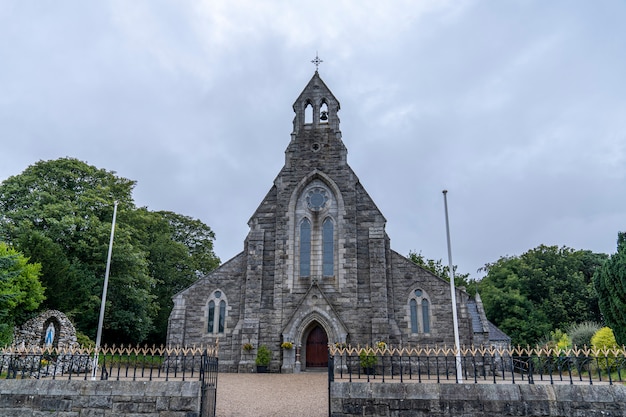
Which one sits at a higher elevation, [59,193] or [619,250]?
→ [59,193]

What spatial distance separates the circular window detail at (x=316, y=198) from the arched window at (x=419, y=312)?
7.01 meters

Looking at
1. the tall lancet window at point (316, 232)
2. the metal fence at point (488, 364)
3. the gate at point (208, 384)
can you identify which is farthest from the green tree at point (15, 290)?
the metal fence at point (488, 364)

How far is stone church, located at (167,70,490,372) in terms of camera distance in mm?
22281

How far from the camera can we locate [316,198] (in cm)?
2528

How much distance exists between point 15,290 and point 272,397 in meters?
13.1

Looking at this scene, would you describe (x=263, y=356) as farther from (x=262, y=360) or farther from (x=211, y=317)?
(x=211, y=317)

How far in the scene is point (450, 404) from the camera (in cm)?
988

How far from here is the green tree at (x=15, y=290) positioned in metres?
17.8

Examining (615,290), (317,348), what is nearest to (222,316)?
(317,348)

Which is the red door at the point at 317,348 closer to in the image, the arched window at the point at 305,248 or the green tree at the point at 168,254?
the arched window at the point at 305,248

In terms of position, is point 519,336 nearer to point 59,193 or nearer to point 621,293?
point 621,293

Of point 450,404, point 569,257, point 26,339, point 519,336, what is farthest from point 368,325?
point 569,257

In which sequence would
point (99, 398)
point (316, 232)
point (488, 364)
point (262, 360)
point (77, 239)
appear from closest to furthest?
1. point (99, 398)
2. point (488, 364)
3. point (262, 360)
4. point (316, 232)
5. point (77, 239)

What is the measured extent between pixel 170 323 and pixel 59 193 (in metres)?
13.3
